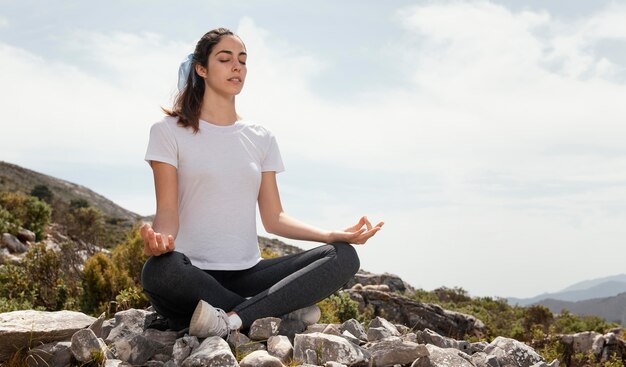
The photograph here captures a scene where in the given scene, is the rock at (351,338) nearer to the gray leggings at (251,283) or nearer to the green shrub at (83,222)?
the gray leggings at (251,283)

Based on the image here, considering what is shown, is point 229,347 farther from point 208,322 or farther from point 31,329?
point 31,329

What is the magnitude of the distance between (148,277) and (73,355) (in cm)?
76

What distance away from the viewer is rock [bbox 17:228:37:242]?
634 inches

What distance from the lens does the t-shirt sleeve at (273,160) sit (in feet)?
17.4

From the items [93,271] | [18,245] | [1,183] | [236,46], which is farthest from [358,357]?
[1,183]

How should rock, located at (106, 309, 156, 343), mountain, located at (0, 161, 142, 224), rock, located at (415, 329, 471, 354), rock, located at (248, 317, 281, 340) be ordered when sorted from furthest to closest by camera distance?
mountain, located at (0, 161, 142, 224) < rock, located at (415, 329, 471, 354) < rock, located at (106, 309, 156, 343) < rock, located at (248, 317, 281, 340)

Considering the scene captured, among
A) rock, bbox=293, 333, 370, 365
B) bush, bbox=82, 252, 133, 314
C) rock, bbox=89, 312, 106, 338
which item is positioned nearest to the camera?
rock, bbox=293, 333, 370, 365

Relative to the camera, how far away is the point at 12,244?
14.8 metres

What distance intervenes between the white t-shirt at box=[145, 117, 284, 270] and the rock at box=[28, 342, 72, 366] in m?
1.04

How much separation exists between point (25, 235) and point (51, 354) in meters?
12.9

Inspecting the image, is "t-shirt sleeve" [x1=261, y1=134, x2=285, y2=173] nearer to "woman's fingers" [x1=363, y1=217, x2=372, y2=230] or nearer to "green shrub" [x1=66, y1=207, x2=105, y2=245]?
"woman's fingers" [x1=363, y1=217, x2=372, y2=230]

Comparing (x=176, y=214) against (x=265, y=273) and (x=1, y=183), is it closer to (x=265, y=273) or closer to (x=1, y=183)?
(x=265, y=273)

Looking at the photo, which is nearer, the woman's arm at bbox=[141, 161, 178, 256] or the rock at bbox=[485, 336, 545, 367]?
the woman's arm at bbox=[141, 161, 178, 256]

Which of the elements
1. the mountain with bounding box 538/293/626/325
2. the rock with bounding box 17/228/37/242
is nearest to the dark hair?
the rock with bounding box 17/228/37/242
